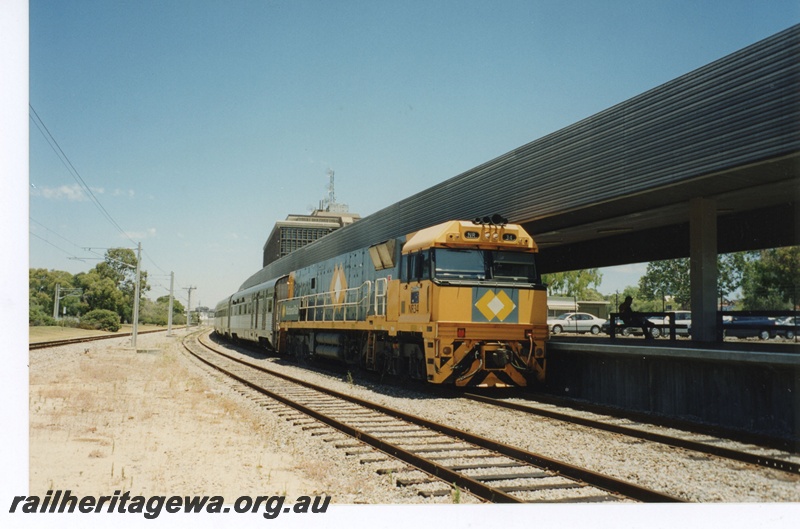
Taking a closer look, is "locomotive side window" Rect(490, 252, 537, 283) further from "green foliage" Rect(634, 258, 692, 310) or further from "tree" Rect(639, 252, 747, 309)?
"green foliage" Rect(634, 258, 692, 310)

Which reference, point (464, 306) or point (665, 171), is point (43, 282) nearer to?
point (464, 306)

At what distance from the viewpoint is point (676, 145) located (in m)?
11.0

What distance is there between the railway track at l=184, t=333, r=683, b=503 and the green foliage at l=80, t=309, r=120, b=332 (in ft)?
105

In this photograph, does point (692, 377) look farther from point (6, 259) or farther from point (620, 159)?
point (6, 259)

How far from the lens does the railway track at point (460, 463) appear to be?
17.3ft

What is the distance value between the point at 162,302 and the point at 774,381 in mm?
76170

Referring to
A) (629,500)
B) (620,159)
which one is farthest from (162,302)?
(629,500)

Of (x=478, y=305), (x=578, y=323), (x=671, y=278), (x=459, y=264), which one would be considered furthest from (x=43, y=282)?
(x=671, y=278)
